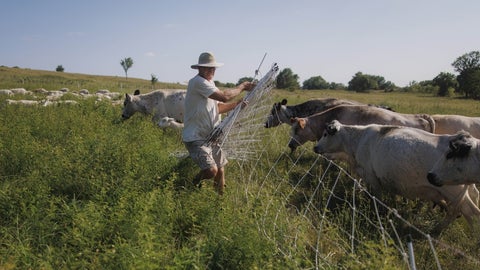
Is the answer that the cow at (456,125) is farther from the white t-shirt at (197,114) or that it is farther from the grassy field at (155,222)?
the white t-shirt at (197,114)

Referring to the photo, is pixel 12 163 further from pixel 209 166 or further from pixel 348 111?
pixel 348 111

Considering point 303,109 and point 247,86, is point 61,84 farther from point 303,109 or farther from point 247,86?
point 247,86

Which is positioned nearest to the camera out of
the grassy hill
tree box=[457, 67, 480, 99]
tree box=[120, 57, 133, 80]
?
the grassy hill

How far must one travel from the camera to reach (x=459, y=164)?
5.11 metres

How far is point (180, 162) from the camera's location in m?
7.90

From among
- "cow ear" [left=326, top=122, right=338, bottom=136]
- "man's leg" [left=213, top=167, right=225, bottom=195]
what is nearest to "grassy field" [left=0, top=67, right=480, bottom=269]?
"man's leg" [left=213, top=167, right=225, bottom=195]

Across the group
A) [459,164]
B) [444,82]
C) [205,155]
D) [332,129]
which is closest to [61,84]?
[332,129]

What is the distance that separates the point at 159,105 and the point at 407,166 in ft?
36.6

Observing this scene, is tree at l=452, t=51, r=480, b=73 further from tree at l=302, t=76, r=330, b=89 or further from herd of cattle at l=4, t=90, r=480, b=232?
herd of cattle at l=4, t=90, r=480, b=232

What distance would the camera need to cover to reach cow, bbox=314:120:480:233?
5.56 meters

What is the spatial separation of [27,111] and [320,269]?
42.9 ft

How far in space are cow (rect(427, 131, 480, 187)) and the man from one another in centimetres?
320

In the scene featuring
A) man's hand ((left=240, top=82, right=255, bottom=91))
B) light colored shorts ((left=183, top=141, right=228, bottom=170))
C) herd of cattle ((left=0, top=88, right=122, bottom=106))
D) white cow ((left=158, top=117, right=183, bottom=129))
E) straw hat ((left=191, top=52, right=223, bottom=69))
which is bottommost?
white cow ((left=158, top=117, right=183, bottom=129))

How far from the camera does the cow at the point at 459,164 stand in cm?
502
